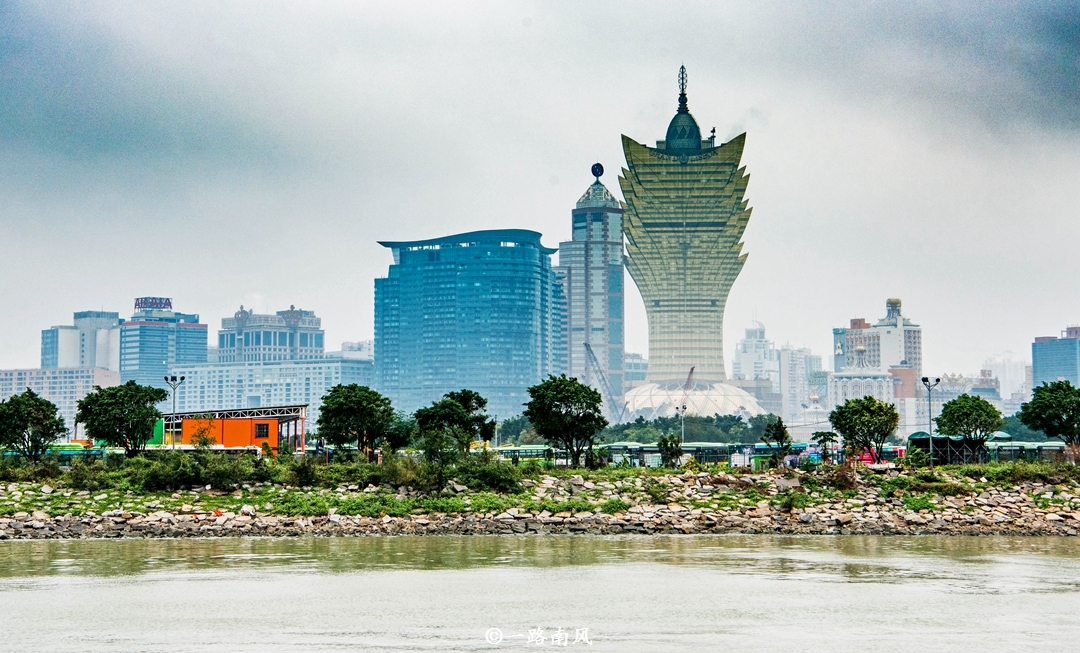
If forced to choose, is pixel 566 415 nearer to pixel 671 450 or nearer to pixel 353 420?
pixel 671 450

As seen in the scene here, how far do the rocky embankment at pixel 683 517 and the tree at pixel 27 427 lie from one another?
8.96m

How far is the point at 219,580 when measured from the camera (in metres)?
38.5

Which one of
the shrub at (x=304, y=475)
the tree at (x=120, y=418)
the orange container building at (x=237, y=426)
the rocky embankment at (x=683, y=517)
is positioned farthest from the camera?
the orange container building at (x=237, y=426)

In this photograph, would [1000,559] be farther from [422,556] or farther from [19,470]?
[19,470]

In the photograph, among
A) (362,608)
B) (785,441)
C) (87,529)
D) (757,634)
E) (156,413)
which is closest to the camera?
(757,634)

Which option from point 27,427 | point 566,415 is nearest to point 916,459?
point 566,415

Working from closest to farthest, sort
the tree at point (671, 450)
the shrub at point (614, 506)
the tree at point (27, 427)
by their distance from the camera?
the shrub at point (614, 506), the tree at point (27, 427), the tree at point (671, 450)

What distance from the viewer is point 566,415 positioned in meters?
69.1

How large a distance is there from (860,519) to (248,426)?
41.4 metres

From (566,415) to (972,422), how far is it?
22.7 meters

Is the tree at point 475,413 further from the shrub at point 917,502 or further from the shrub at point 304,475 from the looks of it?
the shrub at point 917,502

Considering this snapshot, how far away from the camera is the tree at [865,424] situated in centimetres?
7325

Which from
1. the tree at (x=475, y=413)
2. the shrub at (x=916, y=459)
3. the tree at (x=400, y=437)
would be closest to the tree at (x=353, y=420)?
the tree at (x=400, y=437)

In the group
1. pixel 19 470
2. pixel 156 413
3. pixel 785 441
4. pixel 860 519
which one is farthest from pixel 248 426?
pixel 860 519
